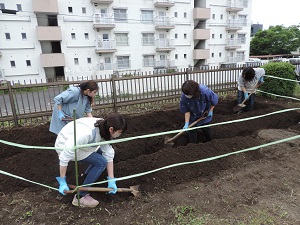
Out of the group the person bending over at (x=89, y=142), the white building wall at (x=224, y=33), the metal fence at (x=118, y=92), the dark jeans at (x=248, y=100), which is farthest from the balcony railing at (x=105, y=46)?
the person bending over at (x=89, y=142)

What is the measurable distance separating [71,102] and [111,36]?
1665cm

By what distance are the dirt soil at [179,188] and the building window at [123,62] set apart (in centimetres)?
1592

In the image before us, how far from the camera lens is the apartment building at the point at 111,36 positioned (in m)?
15.9

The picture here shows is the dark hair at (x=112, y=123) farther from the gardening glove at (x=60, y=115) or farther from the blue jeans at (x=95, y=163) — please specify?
the gardening glove at (x=60, y=115)

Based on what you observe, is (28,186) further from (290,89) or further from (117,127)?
(290,89)

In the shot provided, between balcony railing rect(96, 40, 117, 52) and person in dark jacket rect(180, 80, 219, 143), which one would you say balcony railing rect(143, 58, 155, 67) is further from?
Answer: person in dark jacket rect(180, 80, 219, 143)

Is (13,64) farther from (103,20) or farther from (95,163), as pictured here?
(95,163)

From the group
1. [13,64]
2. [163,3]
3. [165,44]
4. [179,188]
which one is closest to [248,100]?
[179,188]

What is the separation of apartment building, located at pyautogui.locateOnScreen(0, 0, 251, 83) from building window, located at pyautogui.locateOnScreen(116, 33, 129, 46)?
0.08 metres

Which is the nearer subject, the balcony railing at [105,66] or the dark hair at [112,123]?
the dark hair at [112,123]

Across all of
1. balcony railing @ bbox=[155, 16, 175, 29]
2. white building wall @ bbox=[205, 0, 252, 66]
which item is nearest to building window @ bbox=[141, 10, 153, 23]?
balcony railing @ bbox=[155, 16, 175, 29]

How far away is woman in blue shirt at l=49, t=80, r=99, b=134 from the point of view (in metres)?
3.12

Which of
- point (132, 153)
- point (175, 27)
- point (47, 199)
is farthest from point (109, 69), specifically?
point (47, 199)

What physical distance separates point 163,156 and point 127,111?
355 centimetres
